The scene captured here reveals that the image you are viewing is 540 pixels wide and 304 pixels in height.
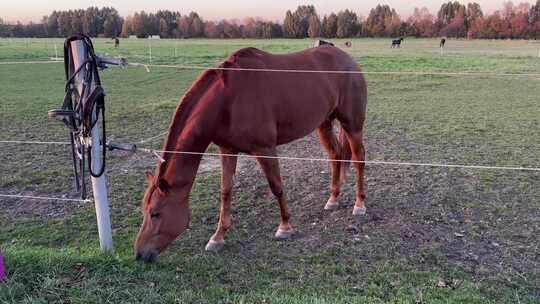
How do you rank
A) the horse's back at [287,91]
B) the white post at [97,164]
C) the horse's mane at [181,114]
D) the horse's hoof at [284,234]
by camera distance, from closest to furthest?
the white post at [97,164]
the horse's mane at [181,114]
the horse's back at [287,91]
the horse's hoof at [284,234]

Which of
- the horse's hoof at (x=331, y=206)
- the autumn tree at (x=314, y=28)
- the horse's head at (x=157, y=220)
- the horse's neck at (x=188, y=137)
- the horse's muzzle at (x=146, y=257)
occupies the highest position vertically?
the autumn tree at (x=314, y=28)

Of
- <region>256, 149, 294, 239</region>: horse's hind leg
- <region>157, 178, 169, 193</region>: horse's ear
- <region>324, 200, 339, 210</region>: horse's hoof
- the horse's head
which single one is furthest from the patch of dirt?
<region>256, 149, 294, 239</region>: horse's hind leg

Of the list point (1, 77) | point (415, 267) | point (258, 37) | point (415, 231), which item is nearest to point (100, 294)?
point (415, 267)

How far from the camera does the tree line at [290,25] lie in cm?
6166

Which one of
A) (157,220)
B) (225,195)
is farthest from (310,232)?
(157,220)

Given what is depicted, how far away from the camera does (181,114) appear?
334 cm

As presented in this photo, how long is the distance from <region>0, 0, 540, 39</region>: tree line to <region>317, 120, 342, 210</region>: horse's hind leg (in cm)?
6200

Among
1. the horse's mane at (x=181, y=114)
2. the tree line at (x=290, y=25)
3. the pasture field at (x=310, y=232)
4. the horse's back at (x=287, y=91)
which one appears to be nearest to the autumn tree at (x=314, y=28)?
the tree line at (x=290, y=25)

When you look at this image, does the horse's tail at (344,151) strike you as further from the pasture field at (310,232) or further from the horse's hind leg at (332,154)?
the pasture field at (310,232)

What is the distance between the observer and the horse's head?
10.3 feet

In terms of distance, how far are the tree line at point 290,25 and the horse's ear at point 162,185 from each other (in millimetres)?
63087

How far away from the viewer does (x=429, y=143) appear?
23.0ft

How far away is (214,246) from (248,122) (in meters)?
1.07

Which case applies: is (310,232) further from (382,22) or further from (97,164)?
(382,22)
